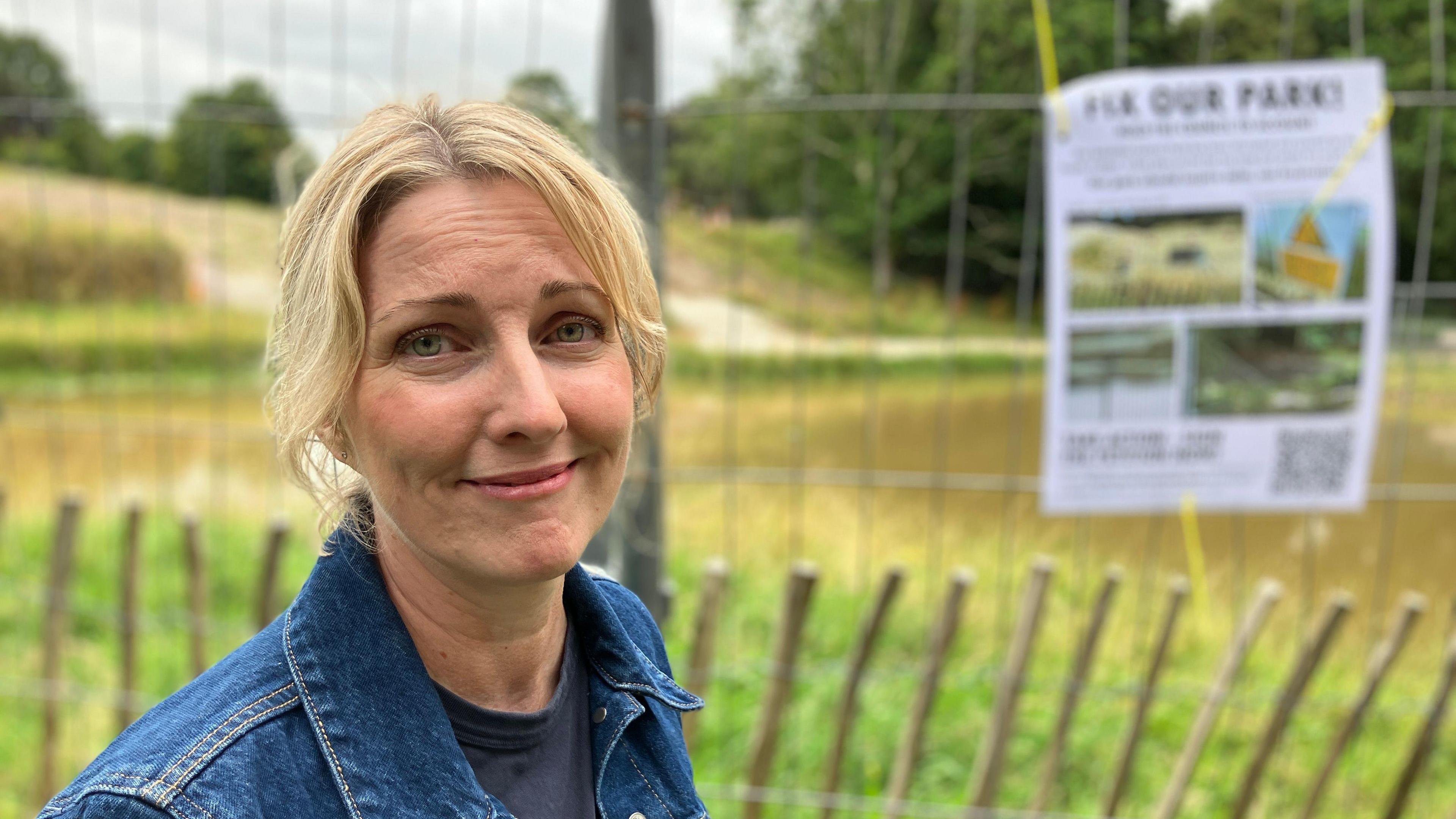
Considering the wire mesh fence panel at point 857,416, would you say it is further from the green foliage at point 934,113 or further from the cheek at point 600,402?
the cheek at point 600,402

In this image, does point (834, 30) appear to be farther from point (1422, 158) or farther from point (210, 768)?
point (210, 768)

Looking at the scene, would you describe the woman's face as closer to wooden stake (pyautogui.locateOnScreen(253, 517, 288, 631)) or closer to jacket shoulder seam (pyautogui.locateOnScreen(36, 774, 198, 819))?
jacket shoulder seam (pyautogui.locateOnScreen(36, 774, 198, 819))

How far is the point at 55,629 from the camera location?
11.4 ft

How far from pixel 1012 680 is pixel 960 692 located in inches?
37.2

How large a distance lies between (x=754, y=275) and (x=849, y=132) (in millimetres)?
790

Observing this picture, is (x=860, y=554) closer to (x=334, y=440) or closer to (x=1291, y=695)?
(x=1291, y=695)

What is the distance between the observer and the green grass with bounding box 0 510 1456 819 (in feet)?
11.1

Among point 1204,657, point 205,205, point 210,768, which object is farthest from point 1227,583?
point 205,205

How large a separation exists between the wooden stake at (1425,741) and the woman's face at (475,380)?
2811 millimetres

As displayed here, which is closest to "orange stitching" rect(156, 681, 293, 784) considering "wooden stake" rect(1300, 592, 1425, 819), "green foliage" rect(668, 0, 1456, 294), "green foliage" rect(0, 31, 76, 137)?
"green foliage" rect(668, 0, 1456, 294)

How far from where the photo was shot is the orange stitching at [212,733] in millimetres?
874

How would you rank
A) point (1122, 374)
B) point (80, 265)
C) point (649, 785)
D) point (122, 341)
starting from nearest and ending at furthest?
point (649, 785), point (1122, 374), point (80, 265), point (122, 341)

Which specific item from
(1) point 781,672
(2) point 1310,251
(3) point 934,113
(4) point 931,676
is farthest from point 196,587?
(2) point 1310,251

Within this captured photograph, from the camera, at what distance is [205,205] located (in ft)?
15.7
